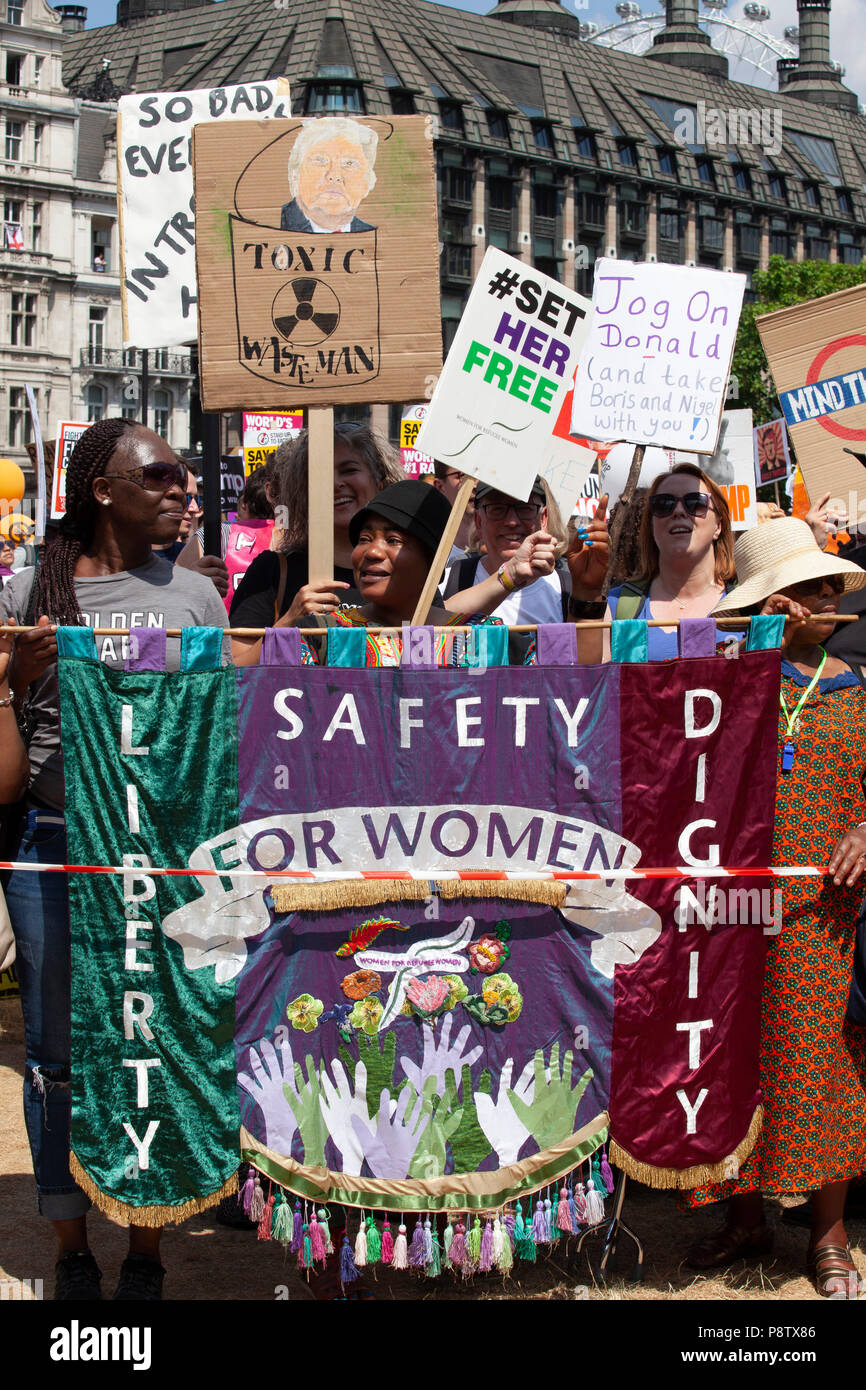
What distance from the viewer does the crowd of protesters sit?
409cm

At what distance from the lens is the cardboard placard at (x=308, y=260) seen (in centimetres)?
446

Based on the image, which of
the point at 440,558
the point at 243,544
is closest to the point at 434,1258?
the point at 440,558

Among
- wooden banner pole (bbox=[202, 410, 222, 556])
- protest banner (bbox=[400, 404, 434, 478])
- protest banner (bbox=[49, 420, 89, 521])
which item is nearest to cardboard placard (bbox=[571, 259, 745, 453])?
wooden banner pole (bbox=[202, 410, 222, 556])

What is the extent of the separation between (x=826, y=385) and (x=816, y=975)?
2430 mm

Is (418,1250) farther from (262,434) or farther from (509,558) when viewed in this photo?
(262,434)

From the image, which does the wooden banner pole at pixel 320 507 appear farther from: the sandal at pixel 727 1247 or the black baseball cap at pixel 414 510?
the sandal at pixel 727 1247

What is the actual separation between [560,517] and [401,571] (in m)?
0.68

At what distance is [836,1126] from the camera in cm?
422

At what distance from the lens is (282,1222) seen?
3.95 metres

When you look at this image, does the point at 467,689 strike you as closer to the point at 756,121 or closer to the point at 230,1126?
the point at 230,1126

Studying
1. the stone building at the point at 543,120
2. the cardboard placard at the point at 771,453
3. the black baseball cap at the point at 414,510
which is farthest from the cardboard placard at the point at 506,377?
the stone building at the point at 543,120

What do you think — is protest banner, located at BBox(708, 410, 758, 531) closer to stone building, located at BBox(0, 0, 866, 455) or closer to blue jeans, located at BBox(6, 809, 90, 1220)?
blue jeans, located at BBox(6, 809, 90, 1220)

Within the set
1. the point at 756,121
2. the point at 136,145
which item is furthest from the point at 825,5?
the point at 136,145

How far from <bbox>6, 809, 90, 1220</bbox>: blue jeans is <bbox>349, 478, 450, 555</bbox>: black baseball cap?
3.67ft
